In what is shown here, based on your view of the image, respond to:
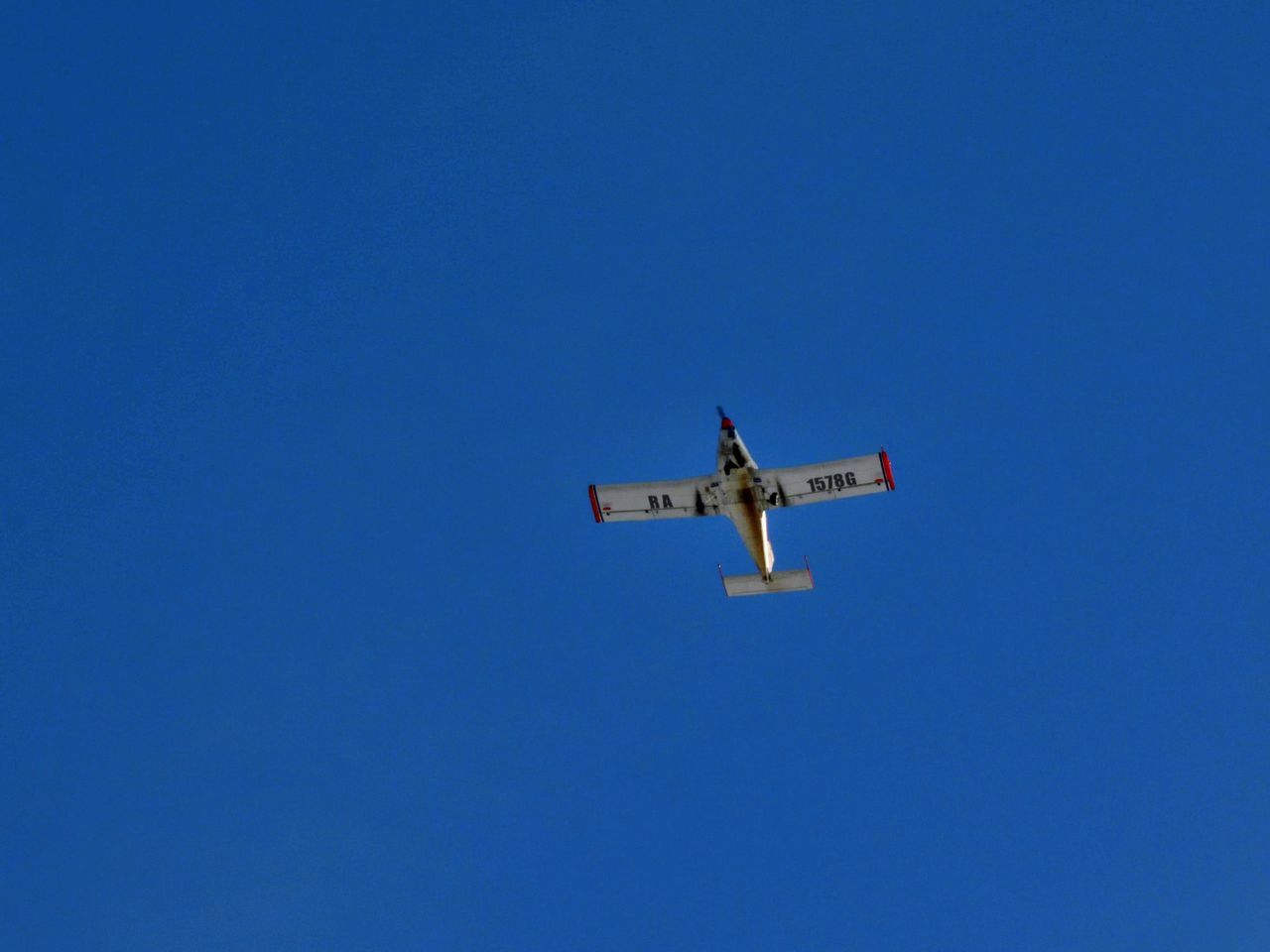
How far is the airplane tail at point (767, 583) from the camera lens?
7438 centimetres

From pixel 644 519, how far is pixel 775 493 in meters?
6.02

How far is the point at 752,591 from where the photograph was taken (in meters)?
74.6

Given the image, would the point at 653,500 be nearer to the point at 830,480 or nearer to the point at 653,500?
the point at 653,500

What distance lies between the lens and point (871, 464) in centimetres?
7238

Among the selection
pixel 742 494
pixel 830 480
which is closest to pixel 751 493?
pixel 742 494

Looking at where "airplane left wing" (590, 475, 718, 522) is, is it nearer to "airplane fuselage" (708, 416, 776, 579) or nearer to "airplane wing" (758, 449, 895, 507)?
"airplane fuselage" (708, 416, 776, 579)

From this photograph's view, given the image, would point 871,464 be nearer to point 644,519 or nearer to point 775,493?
point 775,493

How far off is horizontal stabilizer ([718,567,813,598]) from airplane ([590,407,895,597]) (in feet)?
0.14

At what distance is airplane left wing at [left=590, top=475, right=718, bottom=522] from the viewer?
2867 inches

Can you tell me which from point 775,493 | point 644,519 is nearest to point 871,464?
point 775,493

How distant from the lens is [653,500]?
242ft

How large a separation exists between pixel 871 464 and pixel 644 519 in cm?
1011

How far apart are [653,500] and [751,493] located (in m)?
4.48

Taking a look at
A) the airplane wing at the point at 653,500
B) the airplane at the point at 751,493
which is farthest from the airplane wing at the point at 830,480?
the airplane wing at the point at 653,500
